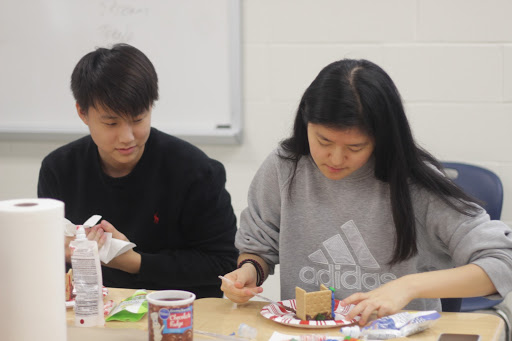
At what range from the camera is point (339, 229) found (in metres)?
1.68

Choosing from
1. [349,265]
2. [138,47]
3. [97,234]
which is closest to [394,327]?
[349,265]

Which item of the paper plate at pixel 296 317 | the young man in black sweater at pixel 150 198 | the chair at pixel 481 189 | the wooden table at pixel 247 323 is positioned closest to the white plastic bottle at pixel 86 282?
the wooden table at pixel 247 323

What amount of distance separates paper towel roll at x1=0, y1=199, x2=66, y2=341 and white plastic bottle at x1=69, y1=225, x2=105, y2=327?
35 centimetres

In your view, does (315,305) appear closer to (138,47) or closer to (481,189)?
(481,189)

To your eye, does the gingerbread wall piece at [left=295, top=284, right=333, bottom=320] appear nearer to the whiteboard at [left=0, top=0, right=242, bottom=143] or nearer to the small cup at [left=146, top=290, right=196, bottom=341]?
the small cup at [left=146, top=290, right=196, bottom=341]

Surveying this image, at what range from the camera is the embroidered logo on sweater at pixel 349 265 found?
5.37ft

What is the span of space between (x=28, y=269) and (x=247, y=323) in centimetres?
55

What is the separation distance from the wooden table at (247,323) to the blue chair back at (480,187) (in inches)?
33.1

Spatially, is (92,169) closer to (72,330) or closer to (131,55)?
(131,55)

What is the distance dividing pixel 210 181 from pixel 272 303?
55 centimetres

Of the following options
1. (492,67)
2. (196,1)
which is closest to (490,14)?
(492,67)

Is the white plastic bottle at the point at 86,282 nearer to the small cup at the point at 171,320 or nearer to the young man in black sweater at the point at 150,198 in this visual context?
the small cup at the point at 171,320

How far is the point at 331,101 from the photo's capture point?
149 cm

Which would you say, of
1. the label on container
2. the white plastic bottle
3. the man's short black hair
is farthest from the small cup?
the man's short black hair
